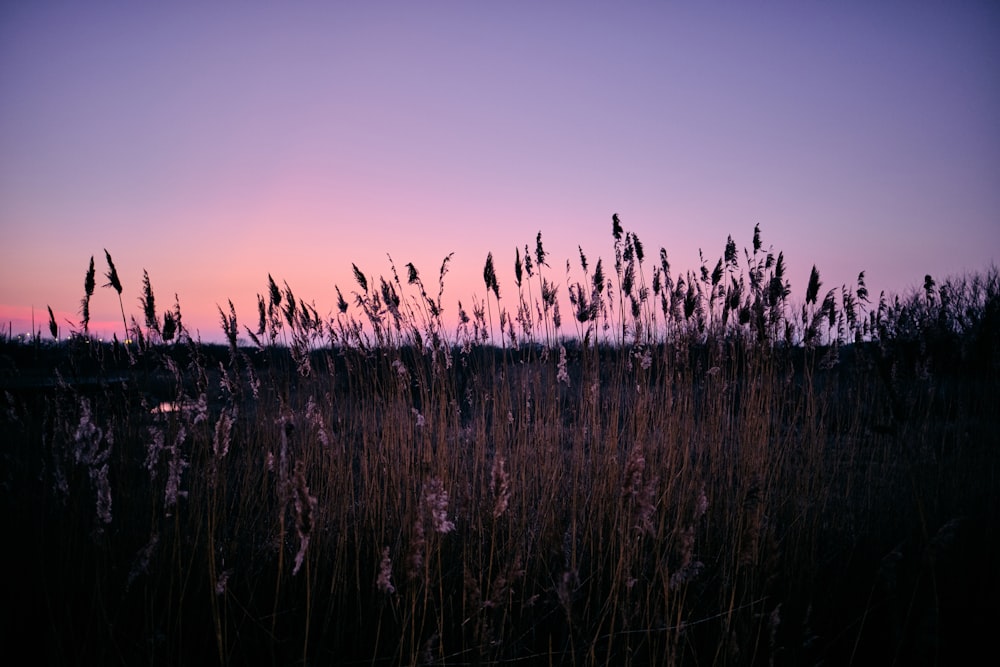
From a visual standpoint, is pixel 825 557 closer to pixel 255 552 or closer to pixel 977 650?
pixel 977 650

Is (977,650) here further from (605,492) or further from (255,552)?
(255,552)

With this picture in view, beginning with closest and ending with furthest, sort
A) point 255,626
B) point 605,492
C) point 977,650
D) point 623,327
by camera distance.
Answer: point 255,626 < point 977,650 < point 605,492 < point 623,327

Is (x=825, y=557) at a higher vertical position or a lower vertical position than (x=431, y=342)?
lower

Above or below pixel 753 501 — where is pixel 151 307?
above

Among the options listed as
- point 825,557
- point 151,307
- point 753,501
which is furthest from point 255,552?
point 825,557

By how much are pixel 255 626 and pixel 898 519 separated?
3.70 m

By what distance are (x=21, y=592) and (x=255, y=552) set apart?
2.93 feet

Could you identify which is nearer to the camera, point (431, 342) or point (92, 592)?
point (92, 592)

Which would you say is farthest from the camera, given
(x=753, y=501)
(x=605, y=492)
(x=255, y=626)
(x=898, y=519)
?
(x=898, y=519)

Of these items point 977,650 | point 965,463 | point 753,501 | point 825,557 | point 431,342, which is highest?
point 431,342

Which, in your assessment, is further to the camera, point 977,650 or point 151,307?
point 151,307

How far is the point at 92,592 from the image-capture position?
2.21 meters

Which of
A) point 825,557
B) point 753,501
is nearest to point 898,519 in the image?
point 825,557

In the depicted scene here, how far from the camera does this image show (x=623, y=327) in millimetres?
3945
